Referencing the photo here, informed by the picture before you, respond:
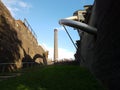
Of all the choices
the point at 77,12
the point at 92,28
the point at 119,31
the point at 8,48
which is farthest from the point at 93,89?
the point at 8,48

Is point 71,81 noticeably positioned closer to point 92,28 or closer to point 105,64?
point 105,64

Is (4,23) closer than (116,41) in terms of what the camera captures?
No

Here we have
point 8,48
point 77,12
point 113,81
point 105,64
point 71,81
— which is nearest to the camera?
point 113,81

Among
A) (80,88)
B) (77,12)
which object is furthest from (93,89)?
(77,12)

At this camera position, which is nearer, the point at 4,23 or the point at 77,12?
the point at 77,12

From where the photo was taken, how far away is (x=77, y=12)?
28.4 metres

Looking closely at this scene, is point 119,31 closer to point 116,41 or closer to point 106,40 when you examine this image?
point 116,41

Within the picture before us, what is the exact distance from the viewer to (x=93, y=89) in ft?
37.6

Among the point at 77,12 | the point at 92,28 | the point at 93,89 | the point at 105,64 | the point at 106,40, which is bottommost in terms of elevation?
the point at 93,89

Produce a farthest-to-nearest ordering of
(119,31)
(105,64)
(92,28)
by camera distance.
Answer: (92,28) < (105,64) < (119,31)

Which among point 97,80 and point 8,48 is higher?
point 8,48

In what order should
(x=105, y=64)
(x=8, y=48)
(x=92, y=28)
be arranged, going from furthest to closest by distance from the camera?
1. (x=8, y=48)
2. (x=92, y=28)
3. (x=105, y=64)

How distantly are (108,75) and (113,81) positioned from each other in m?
0.99

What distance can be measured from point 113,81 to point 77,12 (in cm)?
1904
